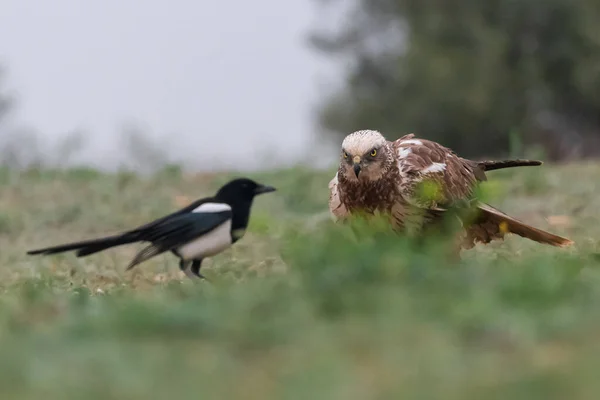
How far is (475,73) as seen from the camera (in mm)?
19641

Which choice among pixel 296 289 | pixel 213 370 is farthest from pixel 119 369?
pixel 296 289

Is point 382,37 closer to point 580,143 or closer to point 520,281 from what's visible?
point 580,143

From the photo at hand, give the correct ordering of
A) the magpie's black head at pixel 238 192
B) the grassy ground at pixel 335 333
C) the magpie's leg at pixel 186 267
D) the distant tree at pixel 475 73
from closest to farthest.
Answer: the grassy ground at pixel 335 333 < the magpie's leg at pixel 186 267 < the magpie's black head at pixel 238 192 < the distant tree at pixel 475 73

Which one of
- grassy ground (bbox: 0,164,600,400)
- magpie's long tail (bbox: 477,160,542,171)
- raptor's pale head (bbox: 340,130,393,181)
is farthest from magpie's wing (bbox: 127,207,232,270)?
magpie's long tail (bbox: 477,160,542,171)

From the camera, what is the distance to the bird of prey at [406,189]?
4.97 metres

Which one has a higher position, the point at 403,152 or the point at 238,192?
the point at 403,152

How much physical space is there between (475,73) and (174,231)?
15.3 m

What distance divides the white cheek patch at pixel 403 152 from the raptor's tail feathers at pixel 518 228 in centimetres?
47

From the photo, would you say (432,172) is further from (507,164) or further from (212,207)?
(212,207)

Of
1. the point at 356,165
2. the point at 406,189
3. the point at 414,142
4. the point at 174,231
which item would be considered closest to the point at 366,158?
the point at 356,165

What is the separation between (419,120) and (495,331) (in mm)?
17951

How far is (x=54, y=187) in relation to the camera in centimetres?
1044

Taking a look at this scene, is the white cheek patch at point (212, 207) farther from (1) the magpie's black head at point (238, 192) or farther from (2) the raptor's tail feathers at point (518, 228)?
(2) the raptor's tail feathers at point (518, 228)

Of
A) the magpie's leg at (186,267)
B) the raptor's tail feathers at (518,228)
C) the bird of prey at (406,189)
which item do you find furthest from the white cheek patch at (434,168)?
the magpie's leg at (186,267)
